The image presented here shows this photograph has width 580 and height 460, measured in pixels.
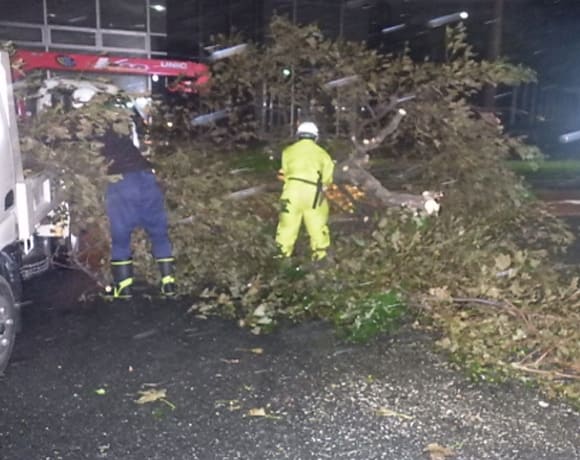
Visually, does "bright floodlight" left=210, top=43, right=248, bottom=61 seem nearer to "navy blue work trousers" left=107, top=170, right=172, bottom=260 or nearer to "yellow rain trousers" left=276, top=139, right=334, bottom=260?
"yellow rain trousers" left=276, top=139, right=334, bottom=260

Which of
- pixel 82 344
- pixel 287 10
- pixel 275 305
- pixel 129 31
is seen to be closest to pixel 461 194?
pixel 275 305

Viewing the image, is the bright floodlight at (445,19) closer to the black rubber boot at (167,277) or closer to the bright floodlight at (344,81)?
the bright floodlight at (344,81)

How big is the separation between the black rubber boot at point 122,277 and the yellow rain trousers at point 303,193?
1465mm

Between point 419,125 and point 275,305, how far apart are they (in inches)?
129

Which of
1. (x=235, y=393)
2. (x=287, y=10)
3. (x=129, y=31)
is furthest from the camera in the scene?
(x=287, y=10)

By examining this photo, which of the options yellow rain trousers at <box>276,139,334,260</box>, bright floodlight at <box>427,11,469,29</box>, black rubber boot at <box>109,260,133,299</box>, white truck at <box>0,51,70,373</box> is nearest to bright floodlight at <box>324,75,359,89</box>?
yellow rain trousers at <box>276,139,334,260</box>

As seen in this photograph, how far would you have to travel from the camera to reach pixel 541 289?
6.38m

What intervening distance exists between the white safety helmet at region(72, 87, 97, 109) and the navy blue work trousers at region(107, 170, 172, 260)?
0.86m

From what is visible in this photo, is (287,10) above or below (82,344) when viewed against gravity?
above

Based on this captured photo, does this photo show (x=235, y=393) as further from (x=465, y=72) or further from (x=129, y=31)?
(x=129, y=31)

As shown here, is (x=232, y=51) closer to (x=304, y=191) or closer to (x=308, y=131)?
(x=308, y=131)

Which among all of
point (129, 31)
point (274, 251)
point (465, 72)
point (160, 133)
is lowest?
point (274, 251)

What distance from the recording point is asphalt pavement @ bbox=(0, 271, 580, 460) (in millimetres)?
3930

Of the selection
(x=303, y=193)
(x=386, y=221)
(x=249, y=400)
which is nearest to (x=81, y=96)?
(x=303, y=193)
